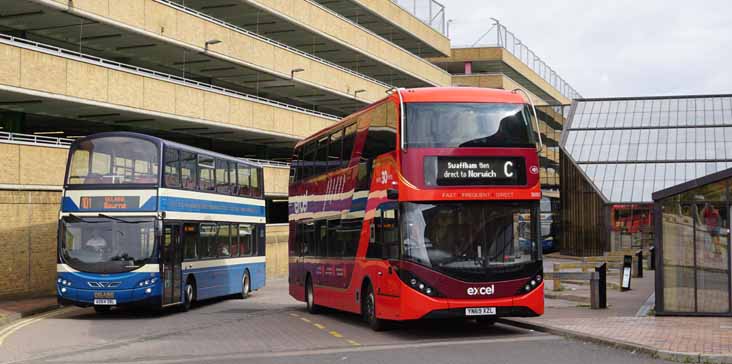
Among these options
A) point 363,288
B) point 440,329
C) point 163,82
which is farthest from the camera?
point 163,82

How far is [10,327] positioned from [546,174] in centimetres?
3967

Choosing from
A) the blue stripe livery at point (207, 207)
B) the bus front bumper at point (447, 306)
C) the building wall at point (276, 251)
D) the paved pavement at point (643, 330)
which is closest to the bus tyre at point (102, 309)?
the blue stripe livery at point (207, 207)

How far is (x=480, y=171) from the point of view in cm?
1631

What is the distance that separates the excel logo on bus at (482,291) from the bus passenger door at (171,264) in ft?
28.6

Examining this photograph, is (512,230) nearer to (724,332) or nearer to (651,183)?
(724,332)

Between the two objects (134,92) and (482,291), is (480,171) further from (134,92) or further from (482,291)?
(134,92)

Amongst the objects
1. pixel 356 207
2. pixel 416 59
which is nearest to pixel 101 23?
pixel 356 207

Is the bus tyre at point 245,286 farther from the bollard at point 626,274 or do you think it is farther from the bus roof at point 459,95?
the bus roof at point 459,95

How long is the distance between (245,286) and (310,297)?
6774 millimetres

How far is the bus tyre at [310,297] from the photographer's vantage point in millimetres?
23562

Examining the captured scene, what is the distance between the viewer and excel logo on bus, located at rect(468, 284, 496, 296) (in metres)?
16.2

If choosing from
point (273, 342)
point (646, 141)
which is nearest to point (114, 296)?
point (273, 342)

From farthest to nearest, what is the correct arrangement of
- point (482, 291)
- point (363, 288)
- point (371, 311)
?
1. point (363, 288)
2. point (371, 311)
3. point (482, 291)

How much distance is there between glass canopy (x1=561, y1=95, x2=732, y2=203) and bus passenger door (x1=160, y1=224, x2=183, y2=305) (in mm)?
30572
